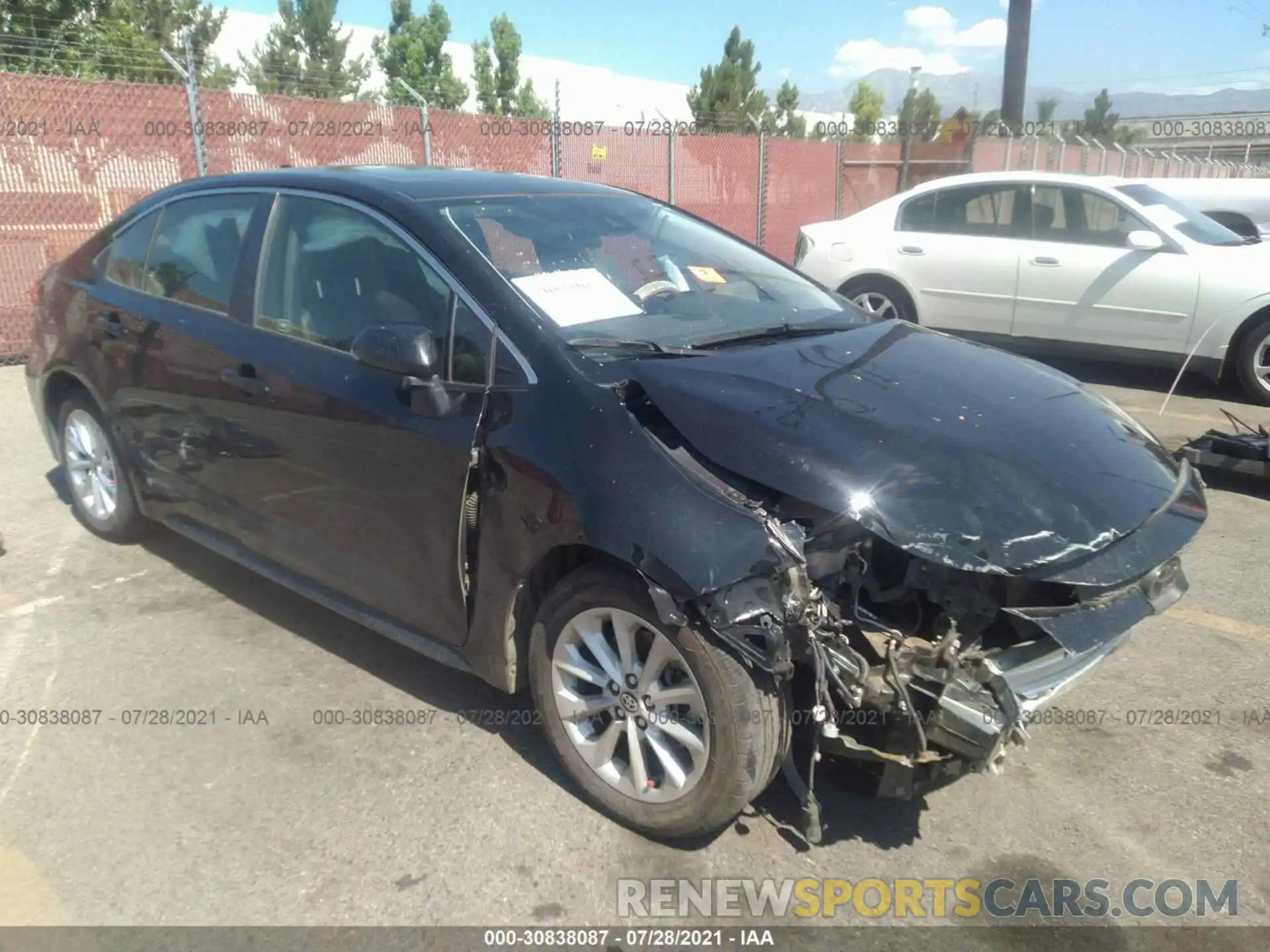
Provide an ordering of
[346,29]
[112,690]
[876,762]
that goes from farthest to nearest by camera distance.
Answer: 1. [346,29]
2. [112,690]
3. [876,762]

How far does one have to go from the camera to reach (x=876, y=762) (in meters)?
2.67

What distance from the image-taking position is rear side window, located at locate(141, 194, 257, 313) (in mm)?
3859

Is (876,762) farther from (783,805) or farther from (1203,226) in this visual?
(1203,226)

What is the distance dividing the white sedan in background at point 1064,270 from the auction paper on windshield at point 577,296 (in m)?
4.65

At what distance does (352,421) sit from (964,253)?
6841 millimetres

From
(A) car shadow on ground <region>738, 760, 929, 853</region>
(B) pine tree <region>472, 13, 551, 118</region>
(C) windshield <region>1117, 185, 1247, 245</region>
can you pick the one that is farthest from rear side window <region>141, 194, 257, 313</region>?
(B) pine tree <region>472, 13, 551, 118</region>

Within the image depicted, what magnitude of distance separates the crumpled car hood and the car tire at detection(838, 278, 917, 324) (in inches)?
237

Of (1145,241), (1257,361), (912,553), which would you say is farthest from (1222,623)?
(1145,241)

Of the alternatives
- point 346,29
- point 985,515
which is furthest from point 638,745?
point 346,29

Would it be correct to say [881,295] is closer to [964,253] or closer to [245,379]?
[964,253]

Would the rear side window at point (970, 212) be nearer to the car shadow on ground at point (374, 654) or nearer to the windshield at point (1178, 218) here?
the windshield at point (1178, 218)

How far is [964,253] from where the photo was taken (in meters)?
8.64

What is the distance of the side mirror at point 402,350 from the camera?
2.92m

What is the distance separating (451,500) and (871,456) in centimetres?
123
